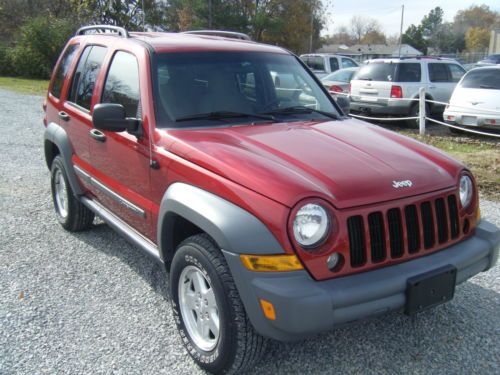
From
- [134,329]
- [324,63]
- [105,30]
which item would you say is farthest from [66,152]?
[324,63]

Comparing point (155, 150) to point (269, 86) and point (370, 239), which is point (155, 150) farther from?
point (370, 239)

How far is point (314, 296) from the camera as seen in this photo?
234 cm

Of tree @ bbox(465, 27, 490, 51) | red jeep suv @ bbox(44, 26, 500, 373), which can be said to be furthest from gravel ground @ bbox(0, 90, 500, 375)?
tree @ bbox(465, 27, 490, 51)

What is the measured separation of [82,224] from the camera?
4984mm

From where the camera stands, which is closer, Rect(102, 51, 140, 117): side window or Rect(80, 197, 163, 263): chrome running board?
Rect(80, 197, 163, 263): chrome running board

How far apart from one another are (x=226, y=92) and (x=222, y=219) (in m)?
1.38

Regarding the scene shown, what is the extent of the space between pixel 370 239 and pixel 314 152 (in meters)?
0.66

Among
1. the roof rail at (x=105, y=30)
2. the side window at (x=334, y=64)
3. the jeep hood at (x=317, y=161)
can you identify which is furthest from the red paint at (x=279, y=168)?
the side window at (x=334, y=64)

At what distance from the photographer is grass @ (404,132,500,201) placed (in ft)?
22.2

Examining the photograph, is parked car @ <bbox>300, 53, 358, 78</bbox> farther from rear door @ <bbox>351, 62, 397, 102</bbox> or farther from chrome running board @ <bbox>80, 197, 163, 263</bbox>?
chrome running board @ <bbox>80, 197, 163, 263</bbox>

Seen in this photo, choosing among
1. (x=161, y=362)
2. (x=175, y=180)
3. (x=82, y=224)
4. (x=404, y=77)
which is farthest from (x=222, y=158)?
(x=404, y=77)

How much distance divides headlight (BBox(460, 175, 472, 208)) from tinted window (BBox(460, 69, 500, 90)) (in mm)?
8443

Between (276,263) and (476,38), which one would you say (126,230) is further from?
(476,38)

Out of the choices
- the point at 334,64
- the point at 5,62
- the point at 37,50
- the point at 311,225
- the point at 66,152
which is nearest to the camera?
the point at 311,225
